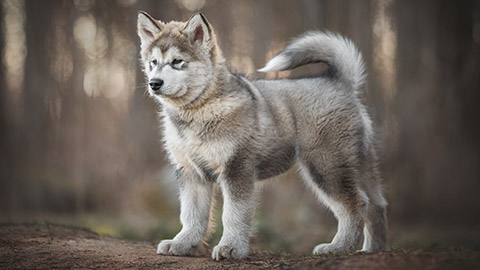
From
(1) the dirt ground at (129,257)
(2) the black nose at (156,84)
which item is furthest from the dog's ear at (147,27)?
(1) the dirt ground at (129,257)

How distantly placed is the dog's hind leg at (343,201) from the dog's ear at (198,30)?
1.47 meters

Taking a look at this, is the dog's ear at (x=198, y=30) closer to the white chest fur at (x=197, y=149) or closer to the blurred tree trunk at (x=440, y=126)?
the white chest fur at (x=197, y=149)

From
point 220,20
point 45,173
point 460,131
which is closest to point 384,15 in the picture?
point 460,131

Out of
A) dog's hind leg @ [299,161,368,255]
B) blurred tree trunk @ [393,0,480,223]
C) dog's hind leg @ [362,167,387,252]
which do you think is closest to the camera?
dog's hind leg @ [299,161,368,255]

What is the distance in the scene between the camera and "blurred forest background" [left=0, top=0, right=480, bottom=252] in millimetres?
8719

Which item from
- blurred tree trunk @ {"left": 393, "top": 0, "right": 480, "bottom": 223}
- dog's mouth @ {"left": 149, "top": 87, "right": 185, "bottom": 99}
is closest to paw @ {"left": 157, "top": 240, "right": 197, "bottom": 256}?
dog's mouth @ {"left": 149, "top": 87, "right": 185, "bottom": 99}

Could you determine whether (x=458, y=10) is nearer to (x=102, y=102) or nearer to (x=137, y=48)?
(x=137, y=48)

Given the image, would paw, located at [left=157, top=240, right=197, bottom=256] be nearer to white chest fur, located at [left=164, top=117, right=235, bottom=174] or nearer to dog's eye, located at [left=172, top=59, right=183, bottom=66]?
white chest fur, located at [left=164, top=117, right=235, bottom=174]

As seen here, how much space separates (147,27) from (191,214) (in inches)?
69.7

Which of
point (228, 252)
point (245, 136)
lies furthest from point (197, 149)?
point (228, 252)

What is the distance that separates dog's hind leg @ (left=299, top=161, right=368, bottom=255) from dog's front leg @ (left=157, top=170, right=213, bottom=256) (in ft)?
3.25

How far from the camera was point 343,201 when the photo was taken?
4203 mm

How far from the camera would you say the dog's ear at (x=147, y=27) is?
167 inches

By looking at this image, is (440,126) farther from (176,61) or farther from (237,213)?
(176,61)
